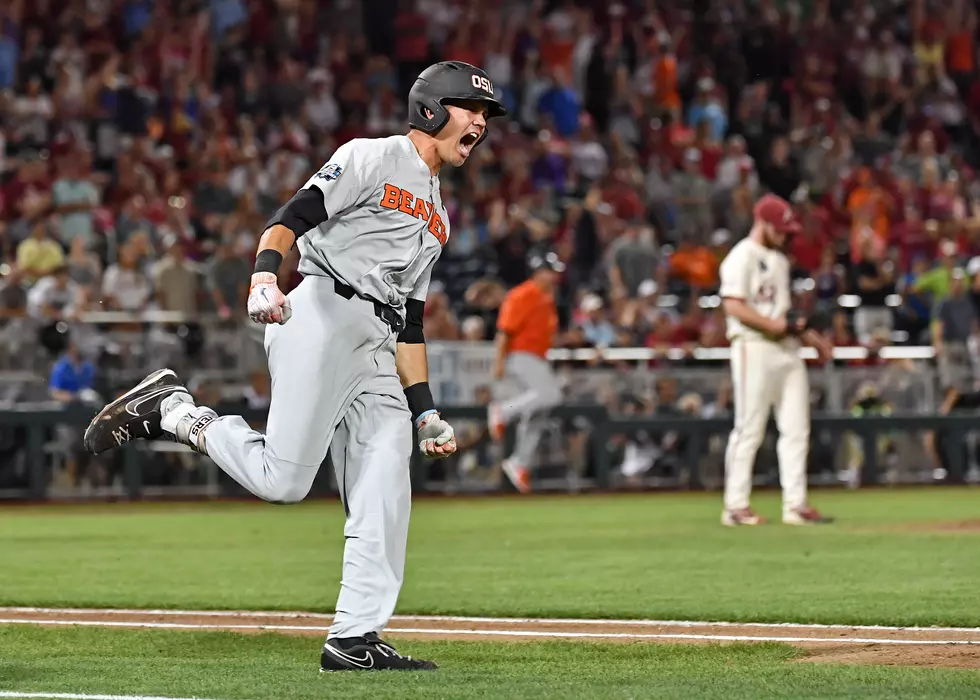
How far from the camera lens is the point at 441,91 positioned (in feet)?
21.0

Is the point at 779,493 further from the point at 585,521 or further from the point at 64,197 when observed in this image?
the point at 64,197

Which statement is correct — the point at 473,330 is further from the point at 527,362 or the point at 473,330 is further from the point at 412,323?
the point at 412,323

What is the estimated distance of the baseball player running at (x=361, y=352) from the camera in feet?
20.1

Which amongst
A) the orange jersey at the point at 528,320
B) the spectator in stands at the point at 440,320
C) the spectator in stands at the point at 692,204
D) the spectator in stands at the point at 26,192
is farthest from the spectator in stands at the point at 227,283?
the spectator in stands at the point at 692,204

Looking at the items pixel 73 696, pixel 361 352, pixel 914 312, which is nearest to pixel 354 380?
pixel 361 352

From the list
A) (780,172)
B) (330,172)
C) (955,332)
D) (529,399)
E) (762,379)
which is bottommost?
(529,399)

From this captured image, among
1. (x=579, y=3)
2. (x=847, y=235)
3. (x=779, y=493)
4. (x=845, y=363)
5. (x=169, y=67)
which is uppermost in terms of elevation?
(x=579, y=3)

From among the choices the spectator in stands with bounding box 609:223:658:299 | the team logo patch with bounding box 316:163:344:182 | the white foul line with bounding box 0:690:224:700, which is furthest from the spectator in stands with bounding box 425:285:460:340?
the white foul line with bounding box 0:690:224:700

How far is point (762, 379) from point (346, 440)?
7.35 metres

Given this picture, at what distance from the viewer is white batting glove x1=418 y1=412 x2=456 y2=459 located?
6.38 meters

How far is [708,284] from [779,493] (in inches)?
152

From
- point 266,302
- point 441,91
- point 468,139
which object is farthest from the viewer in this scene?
point 468,139

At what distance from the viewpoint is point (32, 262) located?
728 inches

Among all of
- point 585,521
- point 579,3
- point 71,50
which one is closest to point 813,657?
point 585,521
